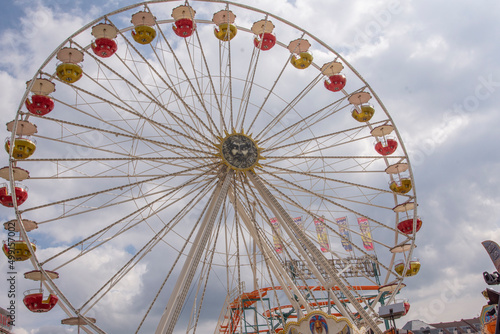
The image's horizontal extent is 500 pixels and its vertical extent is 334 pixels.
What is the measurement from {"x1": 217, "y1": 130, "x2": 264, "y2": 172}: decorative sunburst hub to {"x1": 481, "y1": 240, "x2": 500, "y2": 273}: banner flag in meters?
10.3

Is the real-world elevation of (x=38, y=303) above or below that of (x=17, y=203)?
below

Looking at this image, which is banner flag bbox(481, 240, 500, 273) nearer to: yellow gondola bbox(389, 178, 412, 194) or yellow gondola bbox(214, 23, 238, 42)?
yellow gondola bbox(389, 178, 412, 194)

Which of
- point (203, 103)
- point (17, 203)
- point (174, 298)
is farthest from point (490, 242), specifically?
point (17, 203)

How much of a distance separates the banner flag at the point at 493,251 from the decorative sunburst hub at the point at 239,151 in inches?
407

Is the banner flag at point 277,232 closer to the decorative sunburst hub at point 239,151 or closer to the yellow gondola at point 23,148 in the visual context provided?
the decorative sunburst hub at point 239,151

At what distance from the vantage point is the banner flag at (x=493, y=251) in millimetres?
6156

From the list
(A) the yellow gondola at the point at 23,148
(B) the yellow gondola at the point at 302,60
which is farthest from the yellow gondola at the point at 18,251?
(B) the yellow gondola at the point at 302,60

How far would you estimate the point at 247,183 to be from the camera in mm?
16141

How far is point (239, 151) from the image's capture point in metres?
16.1

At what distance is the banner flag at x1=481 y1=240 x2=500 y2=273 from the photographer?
20.2ft

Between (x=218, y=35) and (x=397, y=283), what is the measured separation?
12.3 metres

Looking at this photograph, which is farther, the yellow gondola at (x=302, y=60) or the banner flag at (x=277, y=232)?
the yellow gondola at (x=302, y=60)

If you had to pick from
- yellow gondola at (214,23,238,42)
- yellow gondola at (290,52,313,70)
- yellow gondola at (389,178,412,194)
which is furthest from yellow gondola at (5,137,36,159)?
yellow gondola at (389,178,412,194)

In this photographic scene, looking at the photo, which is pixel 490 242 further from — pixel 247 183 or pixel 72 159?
pixel 72 159
